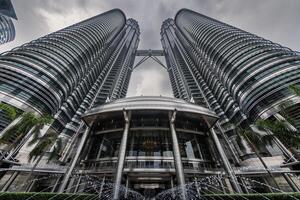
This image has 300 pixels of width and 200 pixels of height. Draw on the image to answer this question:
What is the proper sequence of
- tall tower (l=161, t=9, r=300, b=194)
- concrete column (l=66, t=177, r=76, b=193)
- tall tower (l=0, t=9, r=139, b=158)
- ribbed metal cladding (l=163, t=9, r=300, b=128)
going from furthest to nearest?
1. tall tower (l=0, t=9, r=139, b=158)
2. ribbed metal cladding (l=163, t=9, r=300, b=128)
3. tall tower (l=161, t=9, r=300, b=194)
4. concrete column (l=66, t=177, r=76, b=193)

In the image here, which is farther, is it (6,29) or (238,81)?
(6,29)

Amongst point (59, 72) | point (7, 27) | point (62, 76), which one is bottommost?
point (62, 76)

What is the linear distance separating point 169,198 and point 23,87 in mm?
41711

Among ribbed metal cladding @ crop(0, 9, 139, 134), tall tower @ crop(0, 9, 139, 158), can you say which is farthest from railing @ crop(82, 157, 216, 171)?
ribbed metal cladding @ crop(0, 9, 139, 134)

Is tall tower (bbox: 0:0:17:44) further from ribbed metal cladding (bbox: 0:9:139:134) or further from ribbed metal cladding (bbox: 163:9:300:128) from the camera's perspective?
ribbed metal cladding (bbox: 163:9:300:128)

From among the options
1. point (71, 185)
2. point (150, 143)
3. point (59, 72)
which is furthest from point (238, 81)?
point (59, 72)

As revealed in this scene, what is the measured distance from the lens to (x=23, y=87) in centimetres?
3891

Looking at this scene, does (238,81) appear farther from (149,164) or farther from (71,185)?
(71,185)

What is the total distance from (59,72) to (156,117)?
109 feet

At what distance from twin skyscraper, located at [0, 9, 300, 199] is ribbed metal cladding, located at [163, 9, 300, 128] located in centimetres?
25

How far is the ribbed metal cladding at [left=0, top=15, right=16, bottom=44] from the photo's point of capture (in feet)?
183

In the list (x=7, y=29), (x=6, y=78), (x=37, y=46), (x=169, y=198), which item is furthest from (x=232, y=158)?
(x=7, y=29)

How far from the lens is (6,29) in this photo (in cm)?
5878

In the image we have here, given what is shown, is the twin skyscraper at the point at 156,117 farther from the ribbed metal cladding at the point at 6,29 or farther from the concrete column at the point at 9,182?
the ribbed metal cladding at the point at 6,29
